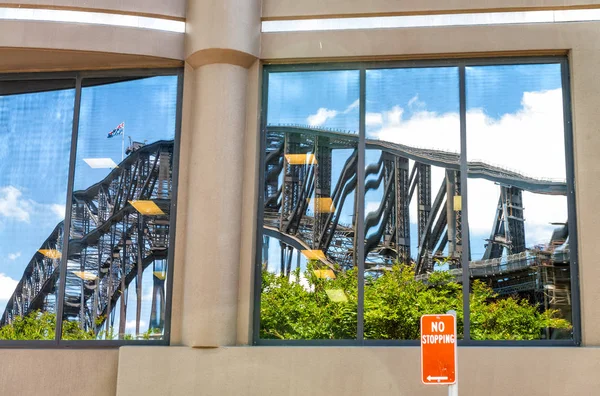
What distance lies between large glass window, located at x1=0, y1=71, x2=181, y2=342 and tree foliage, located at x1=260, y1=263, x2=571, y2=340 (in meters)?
1.51

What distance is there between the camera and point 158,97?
1158 centimetres

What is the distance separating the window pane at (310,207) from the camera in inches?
424

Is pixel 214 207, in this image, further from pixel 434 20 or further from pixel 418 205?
pixel 434 20

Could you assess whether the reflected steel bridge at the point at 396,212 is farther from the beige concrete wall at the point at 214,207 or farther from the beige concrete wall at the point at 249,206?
the beige concrete wall at the point at 214,207

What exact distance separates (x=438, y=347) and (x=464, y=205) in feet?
11.4

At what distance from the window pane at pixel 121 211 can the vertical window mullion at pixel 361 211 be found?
250 cm

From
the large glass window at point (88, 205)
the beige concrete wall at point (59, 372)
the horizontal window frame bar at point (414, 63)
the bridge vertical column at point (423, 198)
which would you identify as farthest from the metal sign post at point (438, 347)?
the beige concrete wall at point (59, 372)

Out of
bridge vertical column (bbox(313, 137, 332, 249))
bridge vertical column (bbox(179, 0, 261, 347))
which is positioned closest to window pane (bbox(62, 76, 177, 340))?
bridge vertical column (bbox(179, 0, 261, 347))

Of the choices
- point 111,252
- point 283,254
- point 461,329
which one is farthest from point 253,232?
point 461,329

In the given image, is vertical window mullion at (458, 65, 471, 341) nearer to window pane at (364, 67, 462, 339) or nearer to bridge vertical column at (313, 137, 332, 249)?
window pane at (364, 67, 462, 339)

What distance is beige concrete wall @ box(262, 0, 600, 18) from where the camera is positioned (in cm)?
1100

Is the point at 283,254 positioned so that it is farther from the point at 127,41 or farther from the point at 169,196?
the point at 127,41

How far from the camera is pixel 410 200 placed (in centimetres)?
1088

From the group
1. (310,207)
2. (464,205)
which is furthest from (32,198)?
(464,205)
